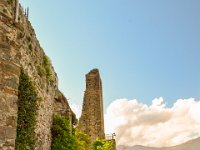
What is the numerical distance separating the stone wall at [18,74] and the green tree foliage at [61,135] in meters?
0.47

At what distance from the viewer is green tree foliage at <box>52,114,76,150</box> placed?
41.8 ft

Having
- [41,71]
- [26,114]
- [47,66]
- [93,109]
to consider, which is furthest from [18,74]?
[93,109]

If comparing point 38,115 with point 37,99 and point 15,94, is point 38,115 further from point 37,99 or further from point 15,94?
point 15,94

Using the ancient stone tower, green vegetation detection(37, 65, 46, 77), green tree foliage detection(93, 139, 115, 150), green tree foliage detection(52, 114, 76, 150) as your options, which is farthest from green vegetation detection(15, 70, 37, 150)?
the ancient stone tower

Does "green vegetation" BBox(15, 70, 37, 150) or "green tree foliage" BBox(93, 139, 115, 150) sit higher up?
"green tree foliage" BBox(93, 139, 115, 150)

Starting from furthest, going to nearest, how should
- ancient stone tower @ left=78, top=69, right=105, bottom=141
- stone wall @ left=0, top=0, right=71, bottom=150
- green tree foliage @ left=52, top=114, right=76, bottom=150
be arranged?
ancient stone tower @ left=78, top=69, right=105, bottom=141 < green tree foliage @ left=52, top=114, right=76, bottom=150 < stone wall @ left=0, top=0, right=71, bottom=150

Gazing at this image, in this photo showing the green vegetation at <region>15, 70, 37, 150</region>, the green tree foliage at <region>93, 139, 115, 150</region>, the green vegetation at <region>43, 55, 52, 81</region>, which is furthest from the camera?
the green tree foliage at <region>93, 139, 115, 150</region>

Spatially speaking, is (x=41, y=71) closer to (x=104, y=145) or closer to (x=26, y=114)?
(x=26, y=114)

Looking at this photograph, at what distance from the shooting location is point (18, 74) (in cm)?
679

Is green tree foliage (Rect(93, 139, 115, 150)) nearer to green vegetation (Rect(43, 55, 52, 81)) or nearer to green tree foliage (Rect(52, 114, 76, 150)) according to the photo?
green tree foliage (Rect(52, 114, 76, 150))

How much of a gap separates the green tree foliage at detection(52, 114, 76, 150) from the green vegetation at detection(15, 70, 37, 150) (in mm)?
3168

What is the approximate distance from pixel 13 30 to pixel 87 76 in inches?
1337

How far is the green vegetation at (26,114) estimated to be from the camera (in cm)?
870

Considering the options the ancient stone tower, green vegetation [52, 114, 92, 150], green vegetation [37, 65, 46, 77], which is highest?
the ancient stone tower
